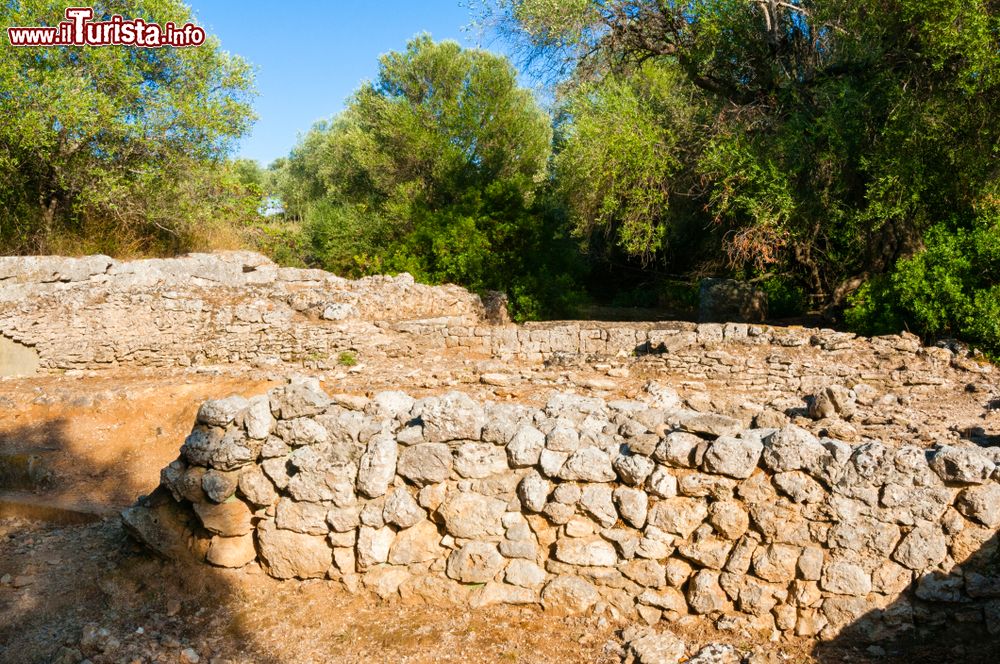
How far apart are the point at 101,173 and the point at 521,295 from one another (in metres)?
9.65

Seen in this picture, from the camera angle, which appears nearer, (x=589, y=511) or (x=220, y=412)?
(x=589, y=511)

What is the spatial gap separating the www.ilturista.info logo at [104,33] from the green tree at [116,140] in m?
0.20

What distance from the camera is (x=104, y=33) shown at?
14.9 m

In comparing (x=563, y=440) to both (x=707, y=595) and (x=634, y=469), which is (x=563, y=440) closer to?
(x=634, y=469)

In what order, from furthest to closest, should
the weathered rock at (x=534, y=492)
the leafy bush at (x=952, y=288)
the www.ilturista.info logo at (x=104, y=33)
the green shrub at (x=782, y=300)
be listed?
1. the green shrub at (x=782, y=300)
2. the www.ilturista.info logo at (x=104, y=33)
3. the leafy bush at (x=952, y=288)
4. the weathered rock at (x=534, y=492)

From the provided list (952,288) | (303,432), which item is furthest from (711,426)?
(952,288)

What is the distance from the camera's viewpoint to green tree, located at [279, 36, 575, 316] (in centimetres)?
1883

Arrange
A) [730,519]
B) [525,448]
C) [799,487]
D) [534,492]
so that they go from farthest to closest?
[525,448] < [534,492] < [730,519] < [799,487]

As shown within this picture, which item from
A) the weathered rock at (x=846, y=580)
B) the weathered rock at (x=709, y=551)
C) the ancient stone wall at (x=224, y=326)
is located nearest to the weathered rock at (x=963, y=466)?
the weathered rock at (x=846, y=580)

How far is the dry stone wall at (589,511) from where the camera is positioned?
170 inches

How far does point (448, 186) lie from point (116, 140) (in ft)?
26.6

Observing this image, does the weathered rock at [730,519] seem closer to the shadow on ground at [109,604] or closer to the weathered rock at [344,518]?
the weathered rock at [344,518]

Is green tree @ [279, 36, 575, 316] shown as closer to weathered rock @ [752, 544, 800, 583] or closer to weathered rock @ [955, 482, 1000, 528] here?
weathered rock @ [752, 544, 800, 583]

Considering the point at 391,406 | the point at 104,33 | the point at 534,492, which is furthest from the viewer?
the point at 104,33
